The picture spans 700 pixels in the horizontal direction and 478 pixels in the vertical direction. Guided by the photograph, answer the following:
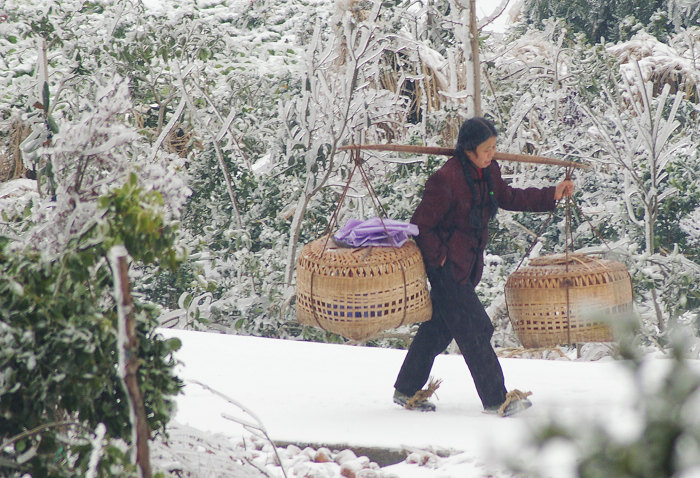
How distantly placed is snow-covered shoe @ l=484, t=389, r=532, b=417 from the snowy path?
1.8 inches

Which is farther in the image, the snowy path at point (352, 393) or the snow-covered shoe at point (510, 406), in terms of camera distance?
the snow-covered shoe at point (510, 406)

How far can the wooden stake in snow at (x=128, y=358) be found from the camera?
199 cm

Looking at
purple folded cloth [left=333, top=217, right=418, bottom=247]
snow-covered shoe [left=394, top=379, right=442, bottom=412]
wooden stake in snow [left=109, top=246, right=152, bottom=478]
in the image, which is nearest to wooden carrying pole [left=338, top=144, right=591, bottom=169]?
purple folded cloth [left=333, top=217, right=418, bottom=247]

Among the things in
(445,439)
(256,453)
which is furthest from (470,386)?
(256,453)

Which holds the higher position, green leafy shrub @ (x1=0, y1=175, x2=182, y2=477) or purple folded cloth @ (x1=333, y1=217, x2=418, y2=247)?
green leafy shrub @ (x1=0, y1=175, x2=182, y2=477)

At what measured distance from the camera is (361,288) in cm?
403

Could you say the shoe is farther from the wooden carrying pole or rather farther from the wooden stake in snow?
the wooden stake in snow

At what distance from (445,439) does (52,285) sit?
209cm

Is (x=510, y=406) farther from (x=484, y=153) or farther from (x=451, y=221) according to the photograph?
(x=484, y=153)

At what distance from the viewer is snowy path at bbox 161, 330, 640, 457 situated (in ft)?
12.8

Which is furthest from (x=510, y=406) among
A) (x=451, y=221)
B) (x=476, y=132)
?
(x=476, y=132)

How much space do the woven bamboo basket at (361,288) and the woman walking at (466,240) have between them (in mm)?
131

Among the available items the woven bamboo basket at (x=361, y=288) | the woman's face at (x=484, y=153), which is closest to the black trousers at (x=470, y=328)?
the woven bamboo basket at (x=361, y=288)

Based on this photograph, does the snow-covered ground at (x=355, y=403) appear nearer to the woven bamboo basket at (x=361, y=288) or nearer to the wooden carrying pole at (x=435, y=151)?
the woven bamboo basket at (x=361, y=288)
